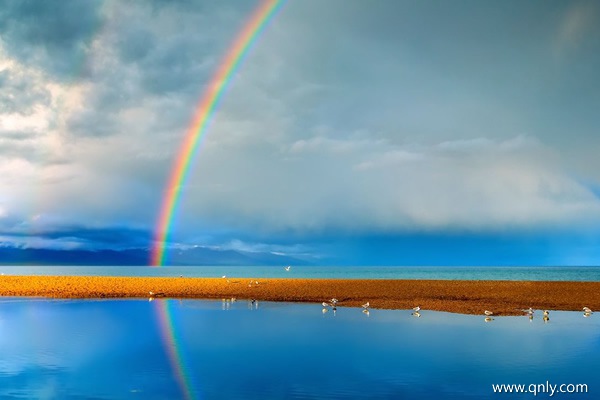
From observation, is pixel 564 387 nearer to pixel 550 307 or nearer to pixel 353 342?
pixel 353 342

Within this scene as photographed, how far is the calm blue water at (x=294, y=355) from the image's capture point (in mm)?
17859

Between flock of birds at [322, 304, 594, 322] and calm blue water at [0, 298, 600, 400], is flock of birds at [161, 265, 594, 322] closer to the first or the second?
flock of birds at [322, 304, 594, 322]

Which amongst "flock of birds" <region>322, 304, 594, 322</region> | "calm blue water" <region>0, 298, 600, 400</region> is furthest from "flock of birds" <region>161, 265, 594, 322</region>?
"calm blue water" <region>0, 298, 600, 400</region>

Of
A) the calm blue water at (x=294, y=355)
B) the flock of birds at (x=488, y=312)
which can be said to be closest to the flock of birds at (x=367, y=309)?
the flock of birds at (x=488, y=312)

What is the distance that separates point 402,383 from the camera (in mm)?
18719

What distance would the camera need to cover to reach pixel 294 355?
78.1ft

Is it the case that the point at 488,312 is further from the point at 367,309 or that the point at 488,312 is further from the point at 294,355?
the point at 294,355

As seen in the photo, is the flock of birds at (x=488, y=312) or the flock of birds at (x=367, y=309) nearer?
the flock of birds at (x=488, y=312)

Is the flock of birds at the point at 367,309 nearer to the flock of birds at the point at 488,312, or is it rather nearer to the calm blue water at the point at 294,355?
the flock of birds at the point at 488,312

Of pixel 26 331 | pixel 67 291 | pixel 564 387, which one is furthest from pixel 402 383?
pixel 67 291

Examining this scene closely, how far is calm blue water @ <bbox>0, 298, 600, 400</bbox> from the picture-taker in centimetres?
1786

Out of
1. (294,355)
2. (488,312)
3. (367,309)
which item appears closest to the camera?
(294,355)

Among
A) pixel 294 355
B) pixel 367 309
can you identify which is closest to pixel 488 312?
pixel 367 309

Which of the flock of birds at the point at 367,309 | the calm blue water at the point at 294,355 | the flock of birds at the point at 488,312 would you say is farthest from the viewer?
the flock of birds at the point at 367,309
